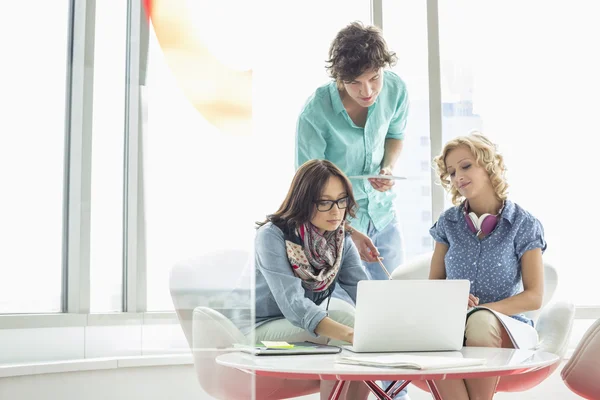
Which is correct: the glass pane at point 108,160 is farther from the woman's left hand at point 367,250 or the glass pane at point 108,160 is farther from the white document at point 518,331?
the white document at point 518,331

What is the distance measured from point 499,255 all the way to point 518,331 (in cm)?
32

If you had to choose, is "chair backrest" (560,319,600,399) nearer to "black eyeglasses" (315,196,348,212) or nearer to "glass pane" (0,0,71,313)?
"black eyeglasses" (315,196,348,212)

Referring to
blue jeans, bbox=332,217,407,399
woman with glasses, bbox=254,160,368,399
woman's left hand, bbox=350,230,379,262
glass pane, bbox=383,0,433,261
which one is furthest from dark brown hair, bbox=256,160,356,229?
glass pane, bbox=383,0,433,261

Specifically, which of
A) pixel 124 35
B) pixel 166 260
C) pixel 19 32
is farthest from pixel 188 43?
→ pixel 166 260

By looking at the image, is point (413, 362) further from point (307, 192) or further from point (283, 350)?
point (307, 192)

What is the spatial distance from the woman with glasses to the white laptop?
1.31ft

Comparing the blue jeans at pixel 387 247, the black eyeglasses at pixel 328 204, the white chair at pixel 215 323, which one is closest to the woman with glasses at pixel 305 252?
the black eyeglasses at pixel 328 204

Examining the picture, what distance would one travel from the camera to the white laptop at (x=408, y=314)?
1477 mm

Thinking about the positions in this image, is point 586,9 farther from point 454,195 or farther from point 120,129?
point 120,129

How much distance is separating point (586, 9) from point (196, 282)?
2.60 m

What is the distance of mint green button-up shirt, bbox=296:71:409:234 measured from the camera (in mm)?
2430

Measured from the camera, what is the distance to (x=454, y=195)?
2.30m

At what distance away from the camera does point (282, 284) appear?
192 cm

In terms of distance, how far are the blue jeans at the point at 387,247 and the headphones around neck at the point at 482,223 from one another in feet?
1.16
